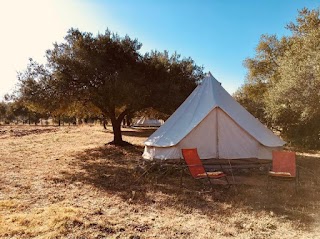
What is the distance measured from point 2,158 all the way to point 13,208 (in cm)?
829

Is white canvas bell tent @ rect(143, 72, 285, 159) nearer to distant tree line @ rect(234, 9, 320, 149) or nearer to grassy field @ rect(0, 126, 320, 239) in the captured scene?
grassy field @ rect(0, 126, 320, 239)

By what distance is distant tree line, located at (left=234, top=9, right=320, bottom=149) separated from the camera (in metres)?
12.5

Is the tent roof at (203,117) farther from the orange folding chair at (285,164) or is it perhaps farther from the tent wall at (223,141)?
the orange folding chair at (285,164)

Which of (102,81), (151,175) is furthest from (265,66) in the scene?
(151,175)

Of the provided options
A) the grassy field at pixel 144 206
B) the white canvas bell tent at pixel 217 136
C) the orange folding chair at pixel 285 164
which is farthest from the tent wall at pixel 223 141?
the orange folding chair at pixel 285 164

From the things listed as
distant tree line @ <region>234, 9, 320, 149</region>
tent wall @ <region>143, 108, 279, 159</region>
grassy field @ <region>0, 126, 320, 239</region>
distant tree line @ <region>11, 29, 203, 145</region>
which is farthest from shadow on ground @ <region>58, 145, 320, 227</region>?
distant tree line @ <region>11, 29, 203, 145</region>

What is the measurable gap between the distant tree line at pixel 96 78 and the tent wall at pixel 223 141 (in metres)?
5.22

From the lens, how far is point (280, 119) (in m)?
19.9

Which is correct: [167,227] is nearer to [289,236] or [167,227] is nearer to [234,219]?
[234,219]

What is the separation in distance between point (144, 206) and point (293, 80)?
9.75 m

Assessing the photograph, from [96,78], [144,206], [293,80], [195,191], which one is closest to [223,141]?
[195,191]

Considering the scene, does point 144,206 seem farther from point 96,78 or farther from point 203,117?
point 96,78

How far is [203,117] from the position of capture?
10609 millimetres

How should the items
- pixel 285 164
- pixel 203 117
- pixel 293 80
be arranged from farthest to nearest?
pixel 293 80 < pixel 203 117 < pixel 285 164
